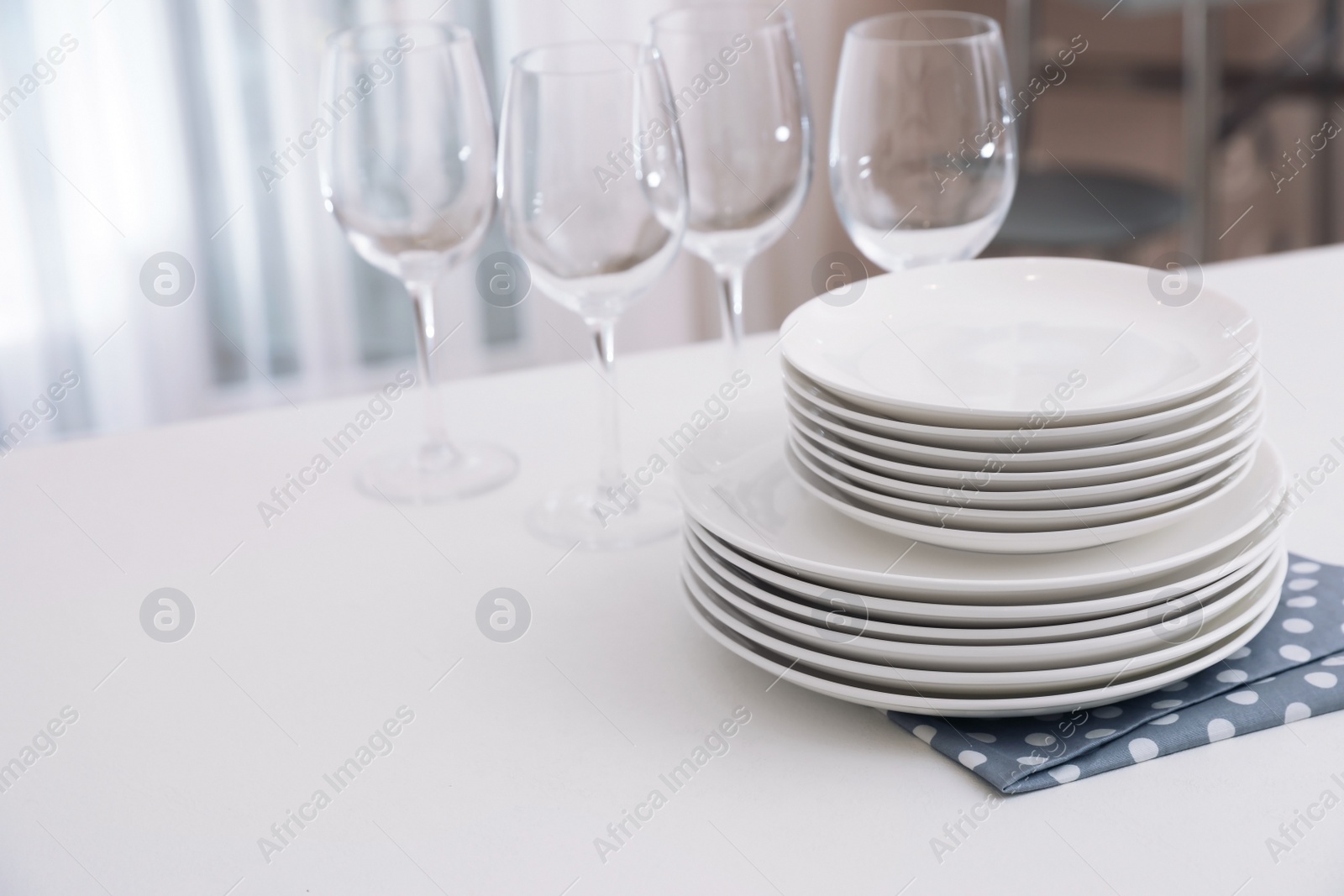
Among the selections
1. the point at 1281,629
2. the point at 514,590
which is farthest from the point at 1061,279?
the point at 514,590

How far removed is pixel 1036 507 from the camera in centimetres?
56

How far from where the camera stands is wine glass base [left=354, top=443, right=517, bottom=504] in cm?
84

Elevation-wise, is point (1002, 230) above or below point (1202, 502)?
below

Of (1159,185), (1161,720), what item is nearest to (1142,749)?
(1161,720)

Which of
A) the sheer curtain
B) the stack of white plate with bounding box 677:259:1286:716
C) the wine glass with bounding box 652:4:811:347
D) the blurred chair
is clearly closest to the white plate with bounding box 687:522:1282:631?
the stack of white plate with bounding box 677:259:1286:716

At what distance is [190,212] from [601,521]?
1.81 meters

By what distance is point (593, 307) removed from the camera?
2.43ft

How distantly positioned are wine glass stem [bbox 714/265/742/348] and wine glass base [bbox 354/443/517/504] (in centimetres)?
17

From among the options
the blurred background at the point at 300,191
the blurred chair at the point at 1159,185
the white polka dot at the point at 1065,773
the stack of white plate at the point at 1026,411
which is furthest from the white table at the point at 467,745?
the blurred background at the point at 300,191

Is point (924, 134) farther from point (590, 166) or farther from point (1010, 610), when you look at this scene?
point (1010, 610)

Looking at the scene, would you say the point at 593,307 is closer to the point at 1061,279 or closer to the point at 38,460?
the point at 1061,279

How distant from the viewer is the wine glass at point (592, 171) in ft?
2.21

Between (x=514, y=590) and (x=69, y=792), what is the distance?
25cm

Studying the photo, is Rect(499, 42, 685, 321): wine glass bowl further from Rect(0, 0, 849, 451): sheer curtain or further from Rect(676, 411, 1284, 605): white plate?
Rect(0, 0, 849, 451): sheer curtain
